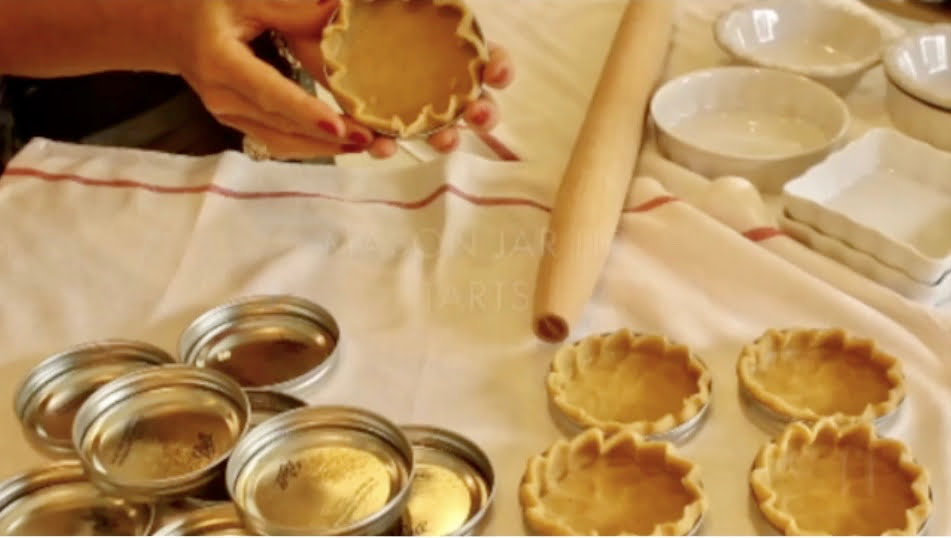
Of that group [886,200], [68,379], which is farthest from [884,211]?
[68,379]

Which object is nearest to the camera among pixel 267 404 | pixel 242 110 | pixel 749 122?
pixel 267 404

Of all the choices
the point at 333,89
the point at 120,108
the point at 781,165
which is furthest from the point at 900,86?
the point at 120,108

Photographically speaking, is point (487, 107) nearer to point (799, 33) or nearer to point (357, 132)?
point (357, 132)

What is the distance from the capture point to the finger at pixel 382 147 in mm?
1115

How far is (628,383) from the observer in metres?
1.00

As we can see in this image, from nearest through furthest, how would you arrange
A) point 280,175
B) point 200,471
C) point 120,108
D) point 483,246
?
1. point 200,471
2. point 483,246
3. point 280,175
4. point 120,108

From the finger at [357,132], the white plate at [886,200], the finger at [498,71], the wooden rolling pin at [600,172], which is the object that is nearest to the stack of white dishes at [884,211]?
the white plate at [886,200]

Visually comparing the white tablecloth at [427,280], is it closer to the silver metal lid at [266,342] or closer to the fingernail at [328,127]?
the silver metal lid at [266,342]

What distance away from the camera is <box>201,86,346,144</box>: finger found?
45.6 inches

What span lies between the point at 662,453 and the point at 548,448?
0.08 metres

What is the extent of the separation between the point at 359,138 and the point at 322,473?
337mm

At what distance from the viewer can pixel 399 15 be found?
117 cm

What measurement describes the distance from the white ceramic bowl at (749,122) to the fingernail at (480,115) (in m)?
0.21

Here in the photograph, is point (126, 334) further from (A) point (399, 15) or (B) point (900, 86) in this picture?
(B) point (900, 86)
